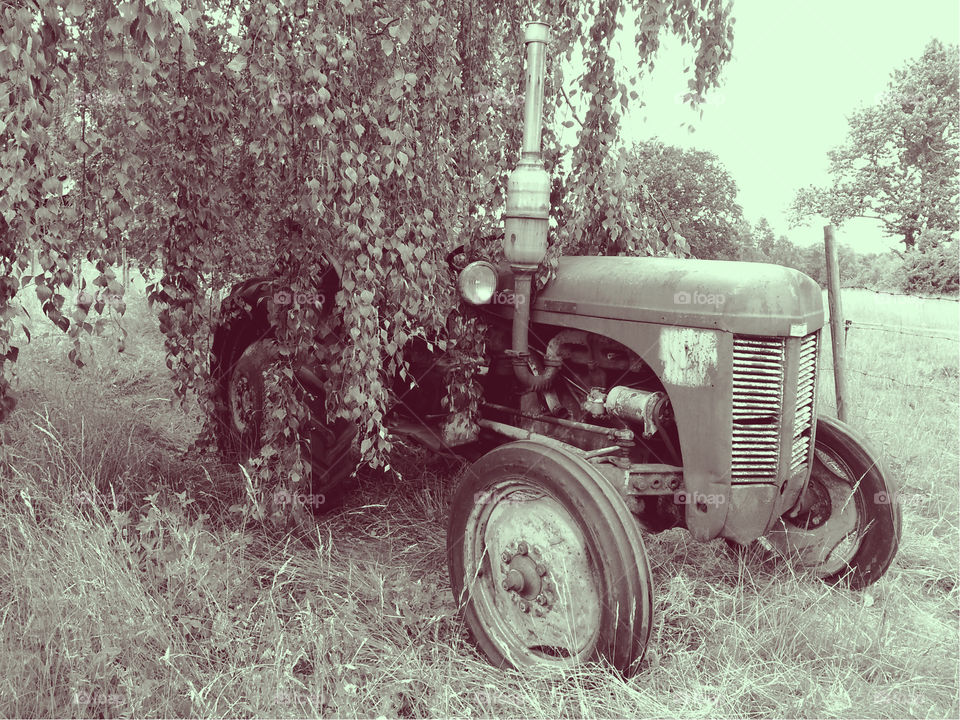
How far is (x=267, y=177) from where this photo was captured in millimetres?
3623

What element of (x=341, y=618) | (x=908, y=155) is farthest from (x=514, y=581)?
(x=908, y=155)

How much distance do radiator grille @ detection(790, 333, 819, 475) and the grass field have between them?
1.69 feet

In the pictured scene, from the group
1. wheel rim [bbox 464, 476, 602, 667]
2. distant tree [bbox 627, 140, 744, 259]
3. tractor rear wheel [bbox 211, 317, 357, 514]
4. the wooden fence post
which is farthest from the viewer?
distant tree [bbox 627, 140, 744, 259]

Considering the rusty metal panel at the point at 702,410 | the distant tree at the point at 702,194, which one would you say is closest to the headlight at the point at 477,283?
the rusty metal panel at the point at 702,410

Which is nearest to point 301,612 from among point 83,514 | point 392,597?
point 392,597

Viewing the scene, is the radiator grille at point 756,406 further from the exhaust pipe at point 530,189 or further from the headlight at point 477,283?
the headlight at point 477,283

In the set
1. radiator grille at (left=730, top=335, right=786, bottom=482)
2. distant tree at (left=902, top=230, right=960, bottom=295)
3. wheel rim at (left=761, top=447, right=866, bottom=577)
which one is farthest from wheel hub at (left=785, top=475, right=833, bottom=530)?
distant tree at (left=902, top=230, right=960, bottom=295)

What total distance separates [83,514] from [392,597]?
50.0 inches

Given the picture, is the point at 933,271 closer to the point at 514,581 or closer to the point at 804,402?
the point at 804,402

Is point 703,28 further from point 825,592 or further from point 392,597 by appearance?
point 392,597

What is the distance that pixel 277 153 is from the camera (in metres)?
2.86

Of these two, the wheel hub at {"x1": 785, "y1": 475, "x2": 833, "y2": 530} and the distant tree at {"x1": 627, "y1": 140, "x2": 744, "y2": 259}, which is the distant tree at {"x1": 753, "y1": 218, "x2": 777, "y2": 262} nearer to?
the distant tree at {"x1": 627, "y1": 140, "x2": 744, "y2": 259}

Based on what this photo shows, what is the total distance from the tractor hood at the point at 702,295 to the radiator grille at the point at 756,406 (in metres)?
0.07

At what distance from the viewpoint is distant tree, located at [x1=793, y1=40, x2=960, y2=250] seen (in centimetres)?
2750
